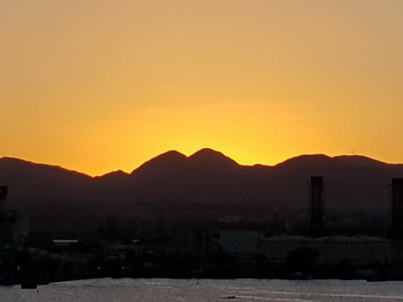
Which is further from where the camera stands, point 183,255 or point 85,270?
point 183,255

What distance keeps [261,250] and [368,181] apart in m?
109

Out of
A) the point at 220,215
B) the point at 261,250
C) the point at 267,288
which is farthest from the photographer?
the point at 220,215

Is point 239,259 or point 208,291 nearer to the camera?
point 208,291

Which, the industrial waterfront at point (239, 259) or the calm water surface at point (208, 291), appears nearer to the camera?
the calm water surface at point (208, 291)

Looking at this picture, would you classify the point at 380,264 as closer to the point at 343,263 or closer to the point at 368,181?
the point at 343,263

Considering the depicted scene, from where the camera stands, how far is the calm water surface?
40.4m

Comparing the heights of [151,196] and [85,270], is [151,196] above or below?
above

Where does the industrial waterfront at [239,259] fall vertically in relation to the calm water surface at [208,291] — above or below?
above

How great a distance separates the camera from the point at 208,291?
145 feet

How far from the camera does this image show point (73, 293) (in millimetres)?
42531

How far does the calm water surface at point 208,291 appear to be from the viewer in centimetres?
4038

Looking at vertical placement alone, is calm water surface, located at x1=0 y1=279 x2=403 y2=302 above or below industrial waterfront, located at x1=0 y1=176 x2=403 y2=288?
below

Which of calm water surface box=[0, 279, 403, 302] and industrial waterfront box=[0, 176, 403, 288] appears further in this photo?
industrial waterfront box=[0, 176, 403, 288]

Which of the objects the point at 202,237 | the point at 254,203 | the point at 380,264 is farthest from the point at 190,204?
the point at 380,264
